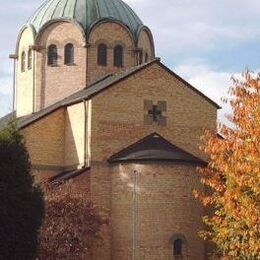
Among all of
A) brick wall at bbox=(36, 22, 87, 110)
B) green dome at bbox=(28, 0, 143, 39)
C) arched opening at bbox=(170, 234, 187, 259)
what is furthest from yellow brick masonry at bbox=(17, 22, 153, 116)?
arched opening at bbox=(170, 234, 187, 259)

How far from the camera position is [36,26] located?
4062cm

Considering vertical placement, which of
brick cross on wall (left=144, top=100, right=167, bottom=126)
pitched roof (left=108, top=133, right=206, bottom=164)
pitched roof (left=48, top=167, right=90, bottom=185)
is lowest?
pitched roof (left=48, top=167, right=90, bottom=185)

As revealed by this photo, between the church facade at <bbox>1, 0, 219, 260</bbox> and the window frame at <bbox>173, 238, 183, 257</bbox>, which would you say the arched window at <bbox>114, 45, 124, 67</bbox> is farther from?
the window frame at <bbox>173, 238, 183, 257</bbox>

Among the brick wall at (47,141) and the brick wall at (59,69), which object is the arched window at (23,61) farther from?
the brick wall at (47,141)

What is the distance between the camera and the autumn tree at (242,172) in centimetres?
2380

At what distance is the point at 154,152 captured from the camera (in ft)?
105

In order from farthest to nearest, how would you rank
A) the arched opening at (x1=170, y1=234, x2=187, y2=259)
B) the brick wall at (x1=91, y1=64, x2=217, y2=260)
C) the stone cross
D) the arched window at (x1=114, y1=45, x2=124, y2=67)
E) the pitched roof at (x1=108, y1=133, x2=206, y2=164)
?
the arched window at (x1=114, y1=45, x2=124, y2=67) < the stone cross < the pitched roof at (x1=108, y1=133, x2=206, y2=164) < the arched opening at (x1=170, y1=234, x2=187, y2=259) < the brick wall at (x1=91, y1=64, x2=217, y2=260)

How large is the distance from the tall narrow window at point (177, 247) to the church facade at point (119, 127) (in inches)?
1.5

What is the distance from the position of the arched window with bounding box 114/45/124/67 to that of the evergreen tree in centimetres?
1743

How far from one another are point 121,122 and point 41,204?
11728 millimetres

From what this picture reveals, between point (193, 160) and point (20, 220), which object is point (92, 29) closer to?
point (193, 160)

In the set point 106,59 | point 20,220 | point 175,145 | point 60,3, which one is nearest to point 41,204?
point 20,220

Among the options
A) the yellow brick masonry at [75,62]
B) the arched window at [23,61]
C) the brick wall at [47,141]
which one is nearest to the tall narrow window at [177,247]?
the brick wall at [47,141]

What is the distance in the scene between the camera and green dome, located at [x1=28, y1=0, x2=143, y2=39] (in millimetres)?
39719
